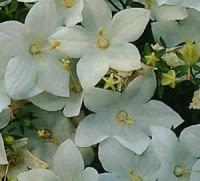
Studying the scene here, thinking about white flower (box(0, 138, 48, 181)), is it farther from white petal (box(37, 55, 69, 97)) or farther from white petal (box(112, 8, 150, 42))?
white petal (box(112, 8, 150, 42))

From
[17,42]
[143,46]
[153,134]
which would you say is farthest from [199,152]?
[17,42]

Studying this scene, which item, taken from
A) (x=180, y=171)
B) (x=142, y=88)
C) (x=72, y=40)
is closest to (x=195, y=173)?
(x=180, y=171)

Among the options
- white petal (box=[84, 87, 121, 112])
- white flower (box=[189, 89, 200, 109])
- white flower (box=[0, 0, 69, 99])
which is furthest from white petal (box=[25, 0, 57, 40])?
white flower (box=[189, 89, 200, 109])

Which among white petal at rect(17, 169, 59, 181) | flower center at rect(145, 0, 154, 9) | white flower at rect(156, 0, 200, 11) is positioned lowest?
white petal at rect(17, 169, 59, 181)

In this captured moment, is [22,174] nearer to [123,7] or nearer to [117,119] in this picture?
[117,119]

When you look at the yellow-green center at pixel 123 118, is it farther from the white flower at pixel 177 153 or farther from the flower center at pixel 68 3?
the flower center at pixel 68 3

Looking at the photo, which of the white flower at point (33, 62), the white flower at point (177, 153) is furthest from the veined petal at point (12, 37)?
the white flower at point (177, 153)
